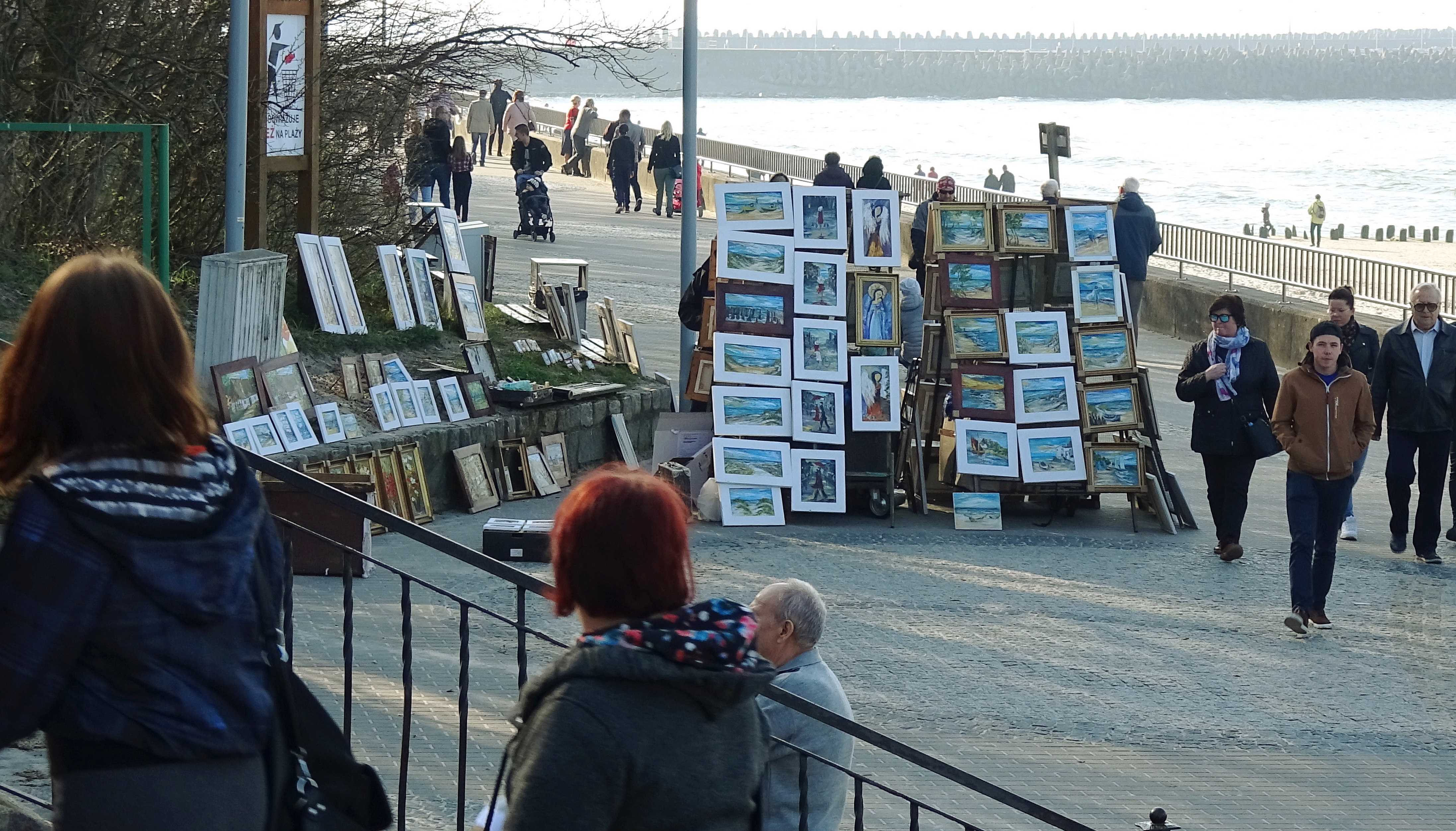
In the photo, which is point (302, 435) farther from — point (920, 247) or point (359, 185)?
point (920, 247)

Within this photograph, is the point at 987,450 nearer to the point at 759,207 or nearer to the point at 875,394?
the point at 875,394

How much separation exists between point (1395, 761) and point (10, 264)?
9405 millimetres

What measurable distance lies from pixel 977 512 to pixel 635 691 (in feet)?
33.1

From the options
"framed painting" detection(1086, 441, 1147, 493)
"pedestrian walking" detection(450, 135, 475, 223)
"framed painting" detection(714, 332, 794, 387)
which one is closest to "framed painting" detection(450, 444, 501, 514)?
"framed painting" detection(714, 332, 794, 387)

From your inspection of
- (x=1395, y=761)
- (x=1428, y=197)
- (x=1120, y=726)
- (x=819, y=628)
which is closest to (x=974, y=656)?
(x=1120, y=726)

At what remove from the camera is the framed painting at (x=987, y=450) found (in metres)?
12.3

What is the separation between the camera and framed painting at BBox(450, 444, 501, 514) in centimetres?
1191

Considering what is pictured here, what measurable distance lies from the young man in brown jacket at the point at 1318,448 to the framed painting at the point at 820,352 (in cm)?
351

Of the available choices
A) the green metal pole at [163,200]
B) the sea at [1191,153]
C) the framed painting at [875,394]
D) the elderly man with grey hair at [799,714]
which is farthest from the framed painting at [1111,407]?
the sea at [1191,153]

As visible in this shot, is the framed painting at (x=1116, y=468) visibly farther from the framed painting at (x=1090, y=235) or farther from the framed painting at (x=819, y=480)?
the framed painting at (x=819, y=480)

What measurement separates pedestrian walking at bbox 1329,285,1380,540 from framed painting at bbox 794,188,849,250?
343cm

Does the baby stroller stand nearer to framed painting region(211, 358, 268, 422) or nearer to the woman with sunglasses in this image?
framed painting region(211, 358, 268, 422)

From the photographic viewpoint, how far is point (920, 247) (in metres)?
17.0

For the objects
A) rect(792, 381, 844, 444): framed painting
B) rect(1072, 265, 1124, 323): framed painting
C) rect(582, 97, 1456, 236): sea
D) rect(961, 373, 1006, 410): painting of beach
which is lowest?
rect(792, 381, 844, 444): framed painting
